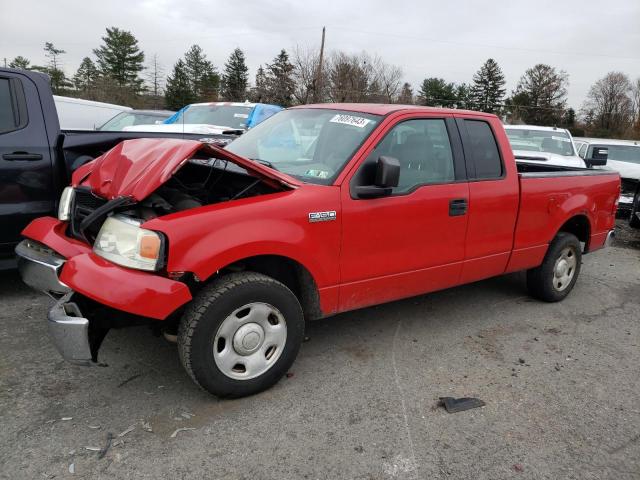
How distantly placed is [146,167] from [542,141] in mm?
9667

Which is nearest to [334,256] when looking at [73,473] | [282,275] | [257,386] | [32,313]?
[282,275]

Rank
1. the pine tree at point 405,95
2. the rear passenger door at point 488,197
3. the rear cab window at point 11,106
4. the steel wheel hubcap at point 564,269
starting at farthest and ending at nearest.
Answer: the pine tree at point 405,95
the steel wheel hubcap at point 564,269
the rear cab window at point 11,106
the rear passenger door at point 488,197

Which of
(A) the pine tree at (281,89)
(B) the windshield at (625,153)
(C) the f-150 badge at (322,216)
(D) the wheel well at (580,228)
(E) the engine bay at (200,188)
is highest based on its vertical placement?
(A) the pine tree at (281,89)

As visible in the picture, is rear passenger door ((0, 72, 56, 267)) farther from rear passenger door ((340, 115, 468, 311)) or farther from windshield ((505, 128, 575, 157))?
windshield ((505, 128, 575, 157))

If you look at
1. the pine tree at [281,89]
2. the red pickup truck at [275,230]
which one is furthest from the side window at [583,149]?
the pine tree at [281,89]

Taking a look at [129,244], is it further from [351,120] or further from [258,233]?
[351,120]

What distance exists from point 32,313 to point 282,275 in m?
2.31

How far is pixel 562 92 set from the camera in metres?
74.8

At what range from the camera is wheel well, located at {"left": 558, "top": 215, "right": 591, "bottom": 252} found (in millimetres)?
5320

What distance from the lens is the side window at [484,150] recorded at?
4230mm

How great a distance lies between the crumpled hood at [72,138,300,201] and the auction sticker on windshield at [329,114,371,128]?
740 millimetres

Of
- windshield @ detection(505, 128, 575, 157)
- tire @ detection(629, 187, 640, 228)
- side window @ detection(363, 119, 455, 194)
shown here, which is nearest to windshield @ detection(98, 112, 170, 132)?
side window @ detection(363, 119, 455, 194)

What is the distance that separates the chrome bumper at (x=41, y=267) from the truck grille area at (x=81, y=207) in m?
0.20

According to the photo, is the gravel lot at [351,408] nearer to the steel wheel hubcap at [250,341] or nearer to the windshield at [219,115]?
the steel wheel hubcap at [250,341]
